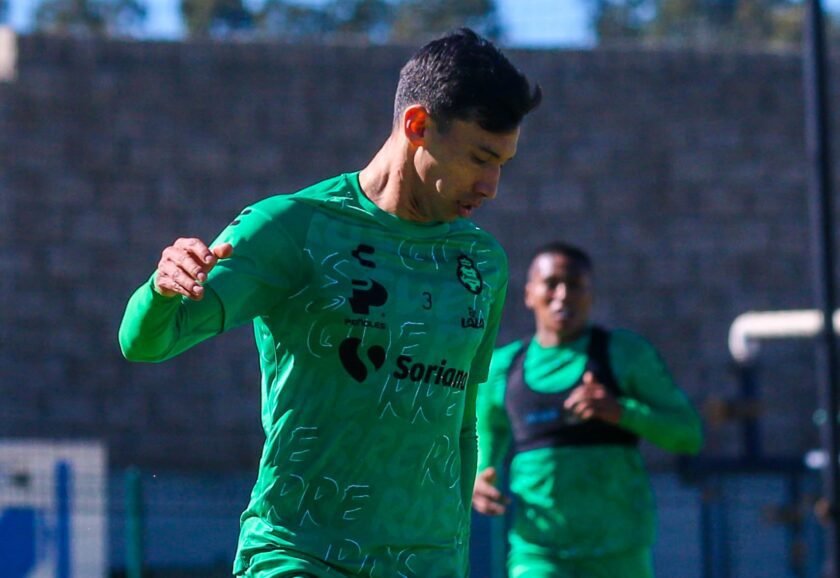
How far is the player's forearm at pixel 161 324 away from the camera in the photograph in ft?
9.83

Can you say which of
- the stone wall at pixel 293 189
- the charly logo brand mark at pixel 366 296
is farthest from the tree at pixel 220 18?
the charly logo brand mark at pixel 366 296

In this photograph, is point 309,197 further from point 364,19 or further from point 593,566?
point 364,19

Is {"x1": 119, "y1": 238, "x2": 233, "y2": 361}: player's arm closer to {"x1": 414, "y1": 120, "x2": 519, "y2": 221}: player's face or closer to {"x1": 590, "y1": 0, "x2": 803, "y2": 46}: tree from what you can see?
{"x1": 414, "y1": 120, "x2": 519, "y2": 221}: player's face

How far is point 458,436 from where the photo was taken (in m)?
3.48

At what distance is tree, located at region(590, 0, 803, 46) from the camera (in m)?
16.6

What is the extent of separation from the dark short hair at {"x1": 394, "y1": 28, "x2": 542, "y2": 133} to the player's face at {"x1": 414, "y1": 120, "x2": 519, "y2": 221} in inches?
0.9

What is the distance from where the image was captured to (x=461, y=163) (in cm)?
335

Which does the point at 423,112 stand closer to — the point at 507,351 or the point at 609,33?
the point at 507,351

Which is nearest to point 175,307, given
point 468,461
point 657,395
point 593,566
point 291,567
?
point 291,567

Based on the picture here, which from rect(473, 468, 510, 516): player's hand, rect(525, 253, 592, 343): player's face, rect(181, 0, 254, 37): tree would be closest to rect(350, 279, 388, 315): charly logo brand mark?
rect(473, 468, 510, 516): player's hand

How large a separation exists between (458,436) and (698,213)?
40.0 feet

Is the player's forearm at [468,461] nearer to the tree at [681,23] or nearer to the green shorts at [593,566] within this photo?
the green shorts at [593,566]

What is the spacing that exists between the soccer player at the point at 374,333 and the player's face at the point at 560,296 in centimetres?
320

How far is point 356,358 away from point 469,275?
0.39 meters
